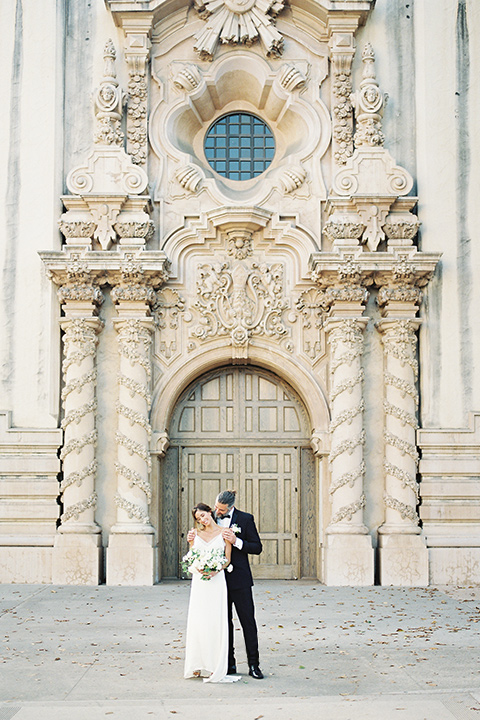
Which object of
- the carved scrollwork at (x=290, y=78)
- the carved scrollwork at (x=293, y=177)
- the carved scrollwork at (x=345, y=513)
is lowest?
the carved scrollwork at (x=345, y=513)

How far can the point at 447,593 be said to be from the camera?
50.5 ft

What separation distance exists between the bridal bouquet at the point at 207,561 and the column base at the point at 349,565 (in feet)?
24.3

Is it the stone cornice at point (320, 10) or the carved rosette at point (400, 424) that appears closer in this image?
the carved rosette at point (400, 424)

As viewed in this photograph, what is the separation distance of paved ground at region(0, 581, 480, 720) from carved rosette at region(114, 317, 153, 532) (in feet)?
5.83

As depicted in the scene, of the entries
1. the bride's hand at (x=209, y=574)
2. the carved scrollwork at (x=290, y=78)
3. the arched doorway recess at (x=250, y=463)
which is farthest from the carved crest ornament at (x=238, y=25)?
the bride's hand at (x=209, y=574)

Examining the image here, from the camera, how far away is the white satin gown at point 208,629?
9.02 m

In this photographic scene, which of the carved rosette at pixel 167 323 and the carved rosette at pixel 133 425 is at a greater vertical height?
the carved rosette at pixel 167 323

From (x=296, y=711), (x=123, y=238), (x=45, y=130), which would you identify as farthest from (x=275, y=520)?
(x=296, y=711)

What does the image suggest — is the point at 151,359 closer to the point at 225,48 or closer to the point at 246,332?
the point at 246,332

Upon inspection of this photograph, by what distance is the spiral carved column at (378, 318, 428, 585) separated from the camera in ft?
53.6

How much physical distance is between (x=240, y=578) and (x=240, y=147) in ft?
36.8

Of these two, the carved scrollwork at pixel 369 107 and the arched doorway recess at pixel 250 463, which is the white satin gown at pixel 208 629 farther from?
the carved scrollwork at pixel 369 107

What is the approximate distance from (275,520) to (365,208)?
5913 millimetres

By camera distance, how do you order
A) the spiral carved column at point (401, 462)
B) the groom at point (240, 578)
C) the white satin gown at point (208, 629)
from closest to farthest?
the white satin gown at point (208, 629), the groom at point (240, 578), the spiral carved column at point (401, 462)
